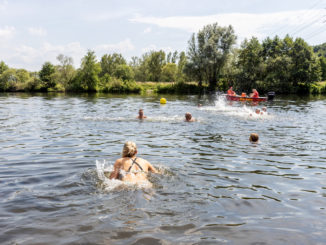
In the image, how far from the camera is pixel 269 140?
1227 cm

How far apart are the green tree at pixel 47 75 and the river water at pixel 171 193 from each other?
7377cm

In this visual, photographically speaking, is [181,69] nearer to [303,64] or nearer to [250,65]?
[250,65]

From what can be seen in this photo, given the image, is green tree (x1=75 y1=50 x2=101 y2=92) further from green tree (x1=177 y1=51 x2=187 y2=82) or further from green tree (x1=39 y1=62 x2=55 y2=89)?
green tree (x1=177 y1=51 x2=187 y2=82)

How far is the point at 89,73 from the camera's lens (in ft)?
→ 250

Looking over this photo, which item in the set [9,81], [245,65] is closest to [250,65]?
[245,65]

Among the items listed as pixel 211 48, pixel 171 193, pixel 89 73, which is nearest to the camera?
pixel 171 193

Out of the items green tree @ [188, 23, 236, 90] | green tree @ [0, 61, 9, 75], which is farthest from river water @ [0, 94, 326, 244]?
green tree @ [0, 61, 9, 75]

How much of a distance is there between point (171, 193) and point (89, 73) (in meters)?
74.2

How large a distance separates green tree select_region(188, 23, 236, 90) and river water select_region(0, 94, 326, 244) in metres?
49.6

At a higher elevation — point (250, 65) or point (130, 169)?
point (250, 65)

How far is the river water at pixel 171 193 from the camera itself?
4.63 meters

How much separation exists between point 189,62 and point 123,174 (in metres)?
57.1

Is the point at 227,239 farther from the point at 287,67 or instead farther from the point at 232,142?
the point at 287,67

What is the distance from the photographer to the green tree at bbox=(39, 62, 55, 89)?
265 feet
